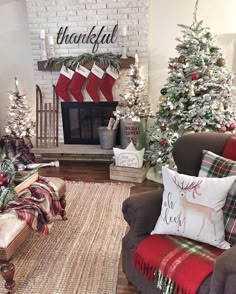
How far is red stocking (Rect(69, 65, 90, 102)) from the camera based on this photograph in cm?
381

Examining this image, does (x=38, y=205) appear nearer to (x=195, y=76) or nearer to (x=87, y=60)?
(x=195, y=76)

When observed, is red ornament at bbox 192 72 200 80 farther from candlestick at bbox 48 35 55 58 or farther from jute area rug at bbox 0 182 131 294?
candlestick at bbox 48 35 55 58

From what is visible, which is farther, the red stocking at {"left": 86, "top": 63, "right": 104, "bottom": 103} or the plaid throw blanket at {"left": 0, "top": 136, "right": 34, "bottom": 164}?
the plaid throw blanket at {"left": 0, "top": 136, "right": 34, "bottom": 164}

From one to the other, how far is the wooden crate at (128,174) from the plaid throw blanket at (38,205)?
131 centimetres

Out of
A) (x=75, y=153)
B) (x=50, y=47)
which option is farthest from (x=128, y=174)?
(x=50, y=47)

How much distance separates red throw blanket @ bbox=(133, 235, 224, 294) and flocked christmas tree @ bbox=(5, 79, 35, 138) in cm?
293

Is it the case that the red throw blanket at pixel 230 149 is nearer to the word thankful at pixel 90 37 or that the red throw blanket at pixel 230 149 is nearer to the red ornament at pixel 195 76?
the red ornament at pixel 195 76

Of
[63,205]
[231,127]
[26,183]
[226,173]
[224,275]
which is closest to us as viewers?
[224,275]

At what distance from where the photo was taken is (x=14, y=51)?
4.10 meters

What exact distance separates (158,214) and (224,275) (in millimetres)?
578

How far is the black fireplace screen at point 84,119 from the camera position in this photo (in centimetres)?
406

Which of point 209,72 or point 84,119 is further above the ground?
point 209,72

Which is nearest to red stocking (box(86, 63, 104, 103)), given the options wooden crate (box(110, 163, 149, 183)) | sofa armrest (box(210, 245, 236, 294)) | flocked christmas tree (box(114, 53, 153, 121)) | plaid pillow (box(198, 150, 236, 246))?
flocked christmas tree (box(114, 53, 153, 121))

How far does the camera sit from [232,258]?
120 cm
